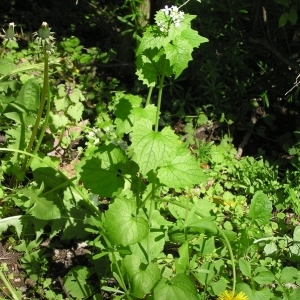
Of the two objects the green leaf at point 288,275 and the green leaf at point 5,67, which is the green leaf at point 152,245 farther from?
the green leaf at point 5,67

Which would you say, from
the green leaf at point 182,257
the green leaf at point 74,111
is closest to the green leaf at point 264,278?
the green leaf at point 182,257

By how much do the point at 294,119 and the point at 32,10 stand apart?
7.81ft

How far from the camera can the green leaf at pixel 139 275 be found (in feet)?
6.63

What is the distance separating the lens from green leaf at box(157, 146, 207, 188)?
1.87m

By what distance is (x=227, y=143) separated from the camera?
10.8ft

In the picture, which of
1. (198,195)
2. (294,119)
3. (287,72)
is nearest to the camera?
(198,195)

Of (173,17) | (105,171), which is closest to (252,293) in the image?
(105,171)

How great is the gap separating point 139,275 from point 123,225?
0.89 feet

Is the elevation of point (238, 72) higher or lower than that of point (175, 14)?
lower

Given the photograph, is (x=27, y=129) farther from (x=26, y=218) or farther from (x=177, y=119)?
(x=177, y=119)

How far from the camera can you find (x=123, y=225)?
6.33 ft

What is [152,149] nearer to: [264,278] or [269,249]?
[264,278]

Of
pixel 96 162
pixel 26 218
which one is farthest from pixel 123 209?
pixel 26 218

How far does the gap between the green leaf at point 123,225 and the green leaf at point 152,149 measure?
12.3 inches
